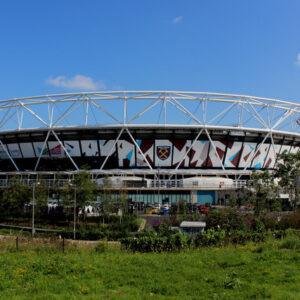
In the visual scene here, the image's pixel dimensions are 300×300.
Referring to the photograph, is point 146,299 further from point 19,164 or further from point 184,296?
point 19,164

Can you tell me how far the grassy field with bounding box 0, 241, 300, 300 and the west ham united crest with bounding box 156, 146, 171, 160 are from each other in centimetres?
3635

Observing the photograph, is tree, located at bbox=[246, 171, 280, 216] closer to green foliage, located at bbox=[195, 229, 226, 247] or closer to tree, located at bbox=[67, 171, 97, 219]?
green foliage, located at bbox=[195, 229, 226, 247]

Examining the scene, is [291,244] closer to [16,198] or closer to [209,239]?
[209,239]

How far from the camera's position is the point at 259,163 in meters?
52.5

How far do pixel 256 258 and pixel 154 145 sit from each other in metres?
38.2

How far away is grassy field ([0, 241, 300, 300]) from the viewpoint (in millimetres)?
7520

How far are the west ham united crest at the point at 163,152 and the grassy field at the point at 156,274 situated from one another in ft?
119

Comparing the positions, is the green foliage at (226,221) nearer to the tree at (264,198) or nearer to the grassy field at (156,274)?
the grassy field at (156,274)

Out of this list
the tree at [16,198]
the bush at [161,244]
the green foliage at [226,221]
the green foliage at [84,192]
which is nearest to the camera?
the bush at [161,244]

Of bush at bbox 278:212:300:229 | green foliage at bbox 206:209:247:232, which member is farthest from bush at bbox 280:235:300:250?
bush at bbox 278:212:300:229

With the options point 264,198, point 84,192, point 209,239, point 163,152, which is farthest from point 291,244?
point 163,152

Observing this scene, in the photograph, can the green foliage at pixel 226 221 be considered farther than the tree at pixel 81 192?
No

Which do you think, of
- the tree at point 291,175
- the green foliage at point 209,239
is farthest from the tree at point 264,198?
the green foliage at point 209,239

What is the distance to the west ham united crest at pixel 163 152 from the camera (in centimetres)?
4862
